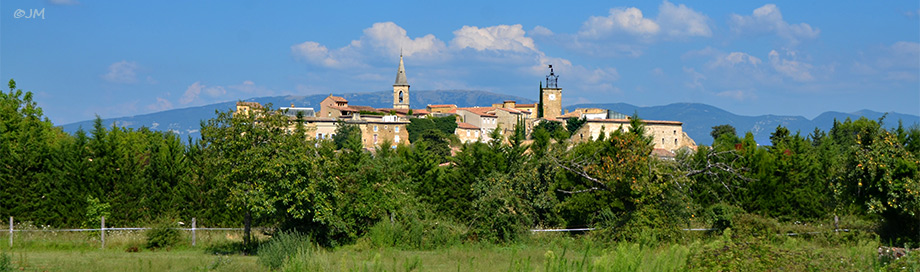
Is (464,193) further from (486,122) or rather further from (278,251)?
(486,122)

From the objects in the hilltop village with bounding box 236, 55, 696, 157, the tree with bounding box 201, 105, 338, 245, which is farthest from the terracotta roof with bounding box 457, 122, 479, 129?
the tree with bounding box 201, 105, 338, 245

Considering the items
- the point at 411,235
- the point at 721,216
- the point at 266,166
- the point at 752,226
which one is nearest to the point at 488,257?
the point at 411,235

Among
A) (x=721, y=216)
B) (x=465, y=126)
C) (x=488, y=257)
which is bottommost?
(x=488, y=257)

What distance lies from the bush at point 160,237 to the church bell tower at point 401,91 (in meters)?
131

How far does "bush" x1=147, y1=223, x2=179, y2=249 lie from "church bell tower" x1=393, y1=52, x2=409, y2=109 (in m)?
131

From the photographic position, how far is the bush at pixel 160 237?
18.4 meters

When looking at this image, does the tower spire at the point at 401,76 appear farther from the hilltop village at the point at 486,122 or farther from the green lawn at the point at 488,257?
the green lawn at the point at 488,257

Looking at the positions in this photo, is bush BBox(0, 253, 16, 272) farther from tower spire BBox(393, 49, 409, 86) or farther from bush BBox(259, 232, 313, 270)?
tower spire BBox(393, 49, 409, 86)

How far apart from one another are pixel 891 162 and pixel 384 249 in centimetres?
1150

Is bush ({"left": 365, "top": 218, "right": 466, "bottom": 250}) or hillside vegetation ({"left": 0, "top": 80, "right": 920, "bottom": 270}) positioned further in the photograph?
bush ({"left": 365, "top": 218, "right": 466, "bottom": 250})

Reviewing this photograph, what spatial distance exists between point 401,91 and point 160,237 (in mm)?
134732

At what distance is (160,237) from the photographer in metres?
18.4

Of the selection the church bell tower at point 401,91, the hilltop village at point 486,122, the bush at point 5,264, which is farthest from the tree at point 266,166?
the church bell tower at point 401,91

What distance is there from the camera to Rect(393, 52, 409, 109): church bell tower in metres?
150
